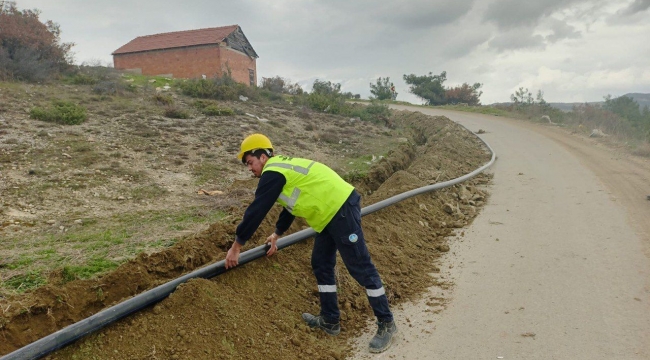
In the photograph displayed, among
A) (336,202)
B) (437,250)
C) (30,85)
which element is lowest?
(437,250)

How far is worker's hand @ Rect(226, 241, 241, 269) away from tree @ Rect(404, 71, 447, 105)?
46067 millimetres

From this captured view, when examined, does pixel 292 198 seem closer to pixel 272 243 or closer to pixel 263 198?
pixel 263 198

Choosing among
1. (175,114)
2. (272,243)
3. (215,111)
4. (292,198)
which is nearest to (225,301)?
(272,243)

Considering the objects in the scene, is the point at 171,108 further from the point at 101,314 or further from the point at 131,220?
the point at 101,314

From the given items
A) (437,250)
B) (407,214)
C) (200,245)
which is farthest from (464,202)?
(200,245)

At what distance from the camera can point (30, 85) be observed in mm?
13562

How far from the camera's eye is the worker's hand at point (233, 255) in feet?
11.9

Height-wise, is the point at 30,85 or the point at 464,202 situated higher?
the point at 30,85

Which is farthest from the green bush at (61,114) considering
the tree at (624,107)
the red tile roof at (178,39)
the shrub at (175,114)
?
the tree at (624,107)

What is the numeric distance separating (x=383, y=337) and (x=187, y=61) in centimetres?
3080

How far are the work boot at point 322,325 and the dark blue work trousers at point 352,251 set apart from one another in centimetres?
18

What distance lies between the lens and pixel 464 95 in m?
46.6

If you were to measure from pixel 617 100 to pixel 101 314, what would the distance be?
45.8m

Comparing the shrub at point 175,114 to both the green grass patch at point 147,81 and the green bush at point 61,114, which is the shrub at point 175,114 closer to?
the green bush at point 61,114
